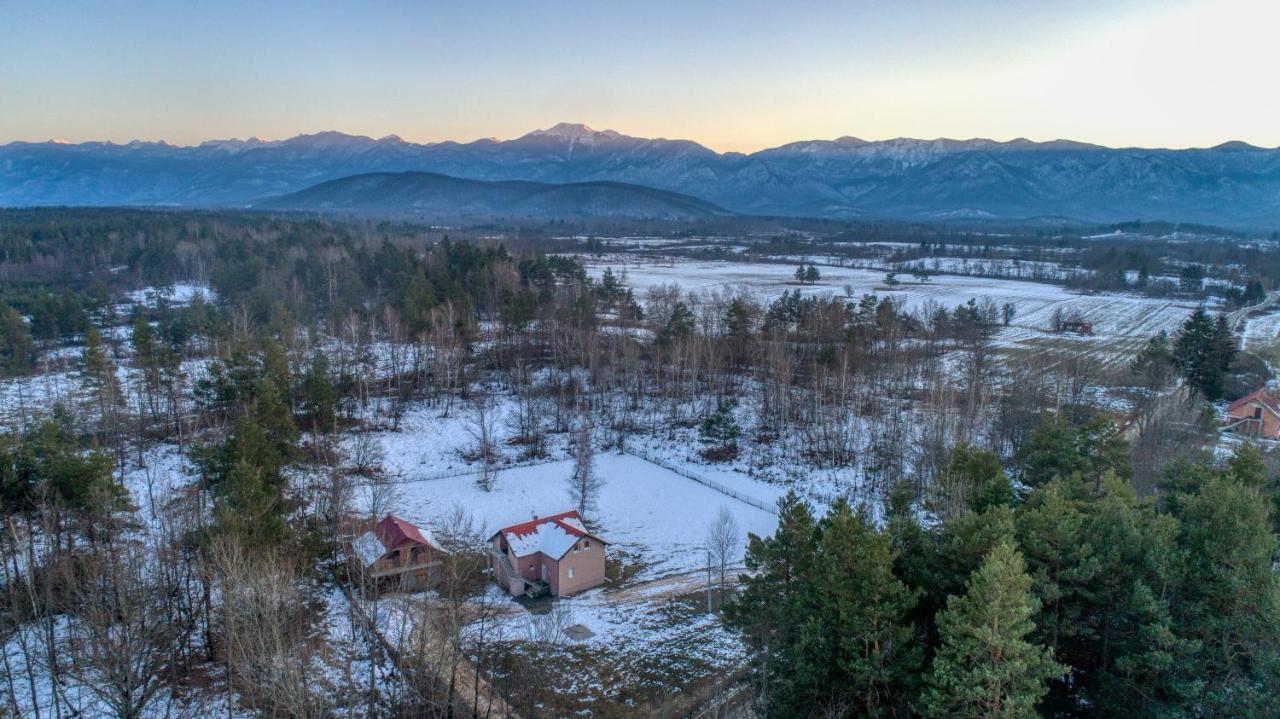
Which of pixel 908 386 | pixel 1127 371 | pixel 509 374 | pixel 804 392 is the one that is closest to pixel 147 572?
pixel 509 374

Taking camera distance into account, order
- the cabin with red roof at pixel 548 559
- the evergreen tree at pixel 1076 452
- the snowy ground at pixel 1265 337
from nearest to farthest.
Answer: the evergreen tree at pixel 1076 452 < the cabin with red roof at pixel 548 559 < the snowy ground at pixel 1265 337

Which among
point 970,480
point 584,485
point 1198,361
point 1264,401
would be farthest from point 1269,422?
point 584,485

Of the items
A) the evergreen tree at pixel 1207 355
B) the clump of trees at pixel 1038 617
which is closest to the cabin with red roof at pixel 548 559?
the clump of trees at pixel 1038 617

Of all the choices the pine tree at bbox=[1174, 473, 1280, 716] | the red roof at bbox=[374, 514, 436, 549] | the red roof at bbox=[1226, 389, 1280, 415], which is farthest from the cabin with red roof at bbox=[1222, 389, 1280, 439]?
the red roof at bbox=[374, 514, 436, 549]

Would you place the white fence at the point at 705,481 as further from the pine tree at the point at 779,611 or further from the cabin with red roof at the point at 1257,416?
the cabin with red roof at the point at 1257,416

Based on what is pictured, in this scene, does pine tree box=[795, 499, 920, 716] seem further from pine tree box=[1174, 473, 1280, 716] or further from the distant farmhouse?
the distant farmhouse

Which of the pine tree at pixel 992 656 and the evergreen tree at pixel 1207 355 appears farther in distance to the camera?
the evergreen tree at pixel 1207 355
